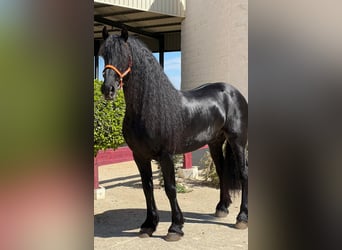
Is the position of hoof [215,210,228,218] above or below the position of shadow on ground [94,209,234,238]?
above

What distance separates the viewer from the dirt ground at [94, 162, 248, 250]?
11.2 ft

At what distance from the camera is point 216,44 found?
7.89m

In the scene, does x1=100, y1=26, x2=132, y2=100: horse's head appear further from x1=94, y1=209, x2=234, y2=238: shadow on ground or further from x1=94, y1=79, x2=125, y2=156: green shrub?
x1=94, y1=209, x2=234, y2=238: shadow on ground

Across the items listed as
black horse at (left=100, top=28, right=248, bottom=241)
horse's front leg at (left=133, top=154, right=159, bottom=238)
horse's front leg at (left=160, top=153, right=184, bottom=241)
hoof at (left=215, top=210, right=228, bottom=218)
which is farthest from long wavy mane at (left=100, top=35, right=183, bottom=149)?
hoof at (left=215, top=210, right=228, bottom=218)

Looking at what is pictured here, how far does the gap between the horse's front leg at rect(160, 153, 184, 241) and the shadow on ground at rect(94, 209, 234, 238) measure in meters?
0.43

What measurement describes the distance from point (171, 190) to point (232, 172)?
1.02 m

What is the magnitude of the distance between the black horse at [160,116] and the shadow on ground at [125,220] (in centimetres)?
32

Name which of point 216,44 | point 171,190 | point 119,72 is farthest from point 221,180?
point 216,44

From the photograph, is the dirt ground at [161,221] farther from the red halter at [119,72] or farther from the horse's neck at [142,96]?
the red halter at [119,72]

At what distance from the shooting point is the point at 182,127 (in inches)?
137
